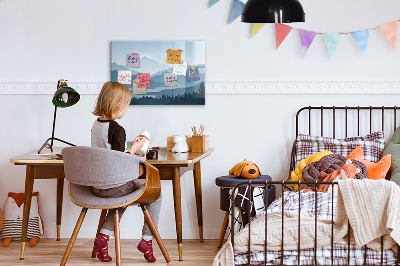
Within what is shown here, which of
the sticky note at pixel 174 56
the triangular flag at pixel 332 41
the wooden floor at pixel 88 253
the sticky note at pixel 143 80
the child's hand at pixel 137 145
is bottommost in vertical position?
the wooden floor at pixel 88 253

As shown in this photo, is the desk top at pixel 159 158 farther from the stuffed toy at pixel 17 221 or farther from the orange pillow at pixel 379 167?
the orange pillow at pixel 379 167

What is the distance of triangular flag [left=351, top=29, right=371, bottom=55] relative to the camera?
4.34m

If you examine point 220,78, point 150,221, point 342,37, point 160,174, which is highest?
point 342,37

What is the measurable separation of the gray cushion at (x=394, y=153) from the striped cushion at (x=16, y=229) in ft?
8.02

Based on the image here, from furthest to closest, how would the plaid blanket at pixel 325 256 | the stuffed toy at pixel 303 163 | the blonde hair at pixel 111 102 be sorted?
the stuffed toy at pixel 303 163, the blonde hair at pixel 111 102, the plaid blanket at pixel 325 256

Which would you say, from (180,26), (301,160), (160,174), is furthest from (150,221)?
(180,26)

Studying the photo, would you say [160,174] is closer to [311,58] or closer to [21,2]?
[311,58]

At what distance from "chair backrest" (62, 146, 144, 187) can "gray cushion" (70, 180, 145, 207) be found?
0.10 m

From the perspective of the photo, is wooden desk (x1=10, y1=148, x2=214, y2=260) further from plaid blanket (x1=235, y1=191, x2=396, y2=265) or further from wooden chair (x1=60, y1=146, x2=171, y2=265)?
plaid blanket (x1=235, y1=191, x2=396, y2=265)

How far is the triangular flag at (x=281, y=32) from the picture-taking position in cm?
439

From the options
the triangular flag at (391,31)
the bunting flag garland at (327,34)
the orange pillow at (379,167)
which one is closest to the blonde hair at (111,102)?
the bunting flag garland at (327,34)

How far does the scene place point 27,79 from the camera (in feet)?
14.8

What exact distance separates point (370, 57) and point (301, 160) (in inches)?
35.7

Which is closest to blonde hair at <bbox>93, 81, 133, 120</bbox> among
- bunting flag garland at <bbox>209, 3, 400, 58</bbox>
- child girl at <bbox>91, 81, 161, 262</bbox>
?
child girl at <bbox>91, 81, 161, 262</bbox>
